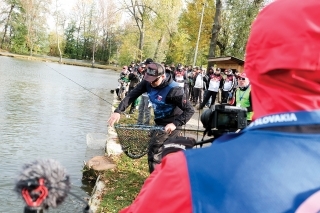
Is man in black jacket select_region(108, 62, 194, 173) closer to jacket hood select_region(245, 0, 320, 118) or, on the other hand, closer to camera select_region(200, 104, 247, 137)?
camera select_region(200, 104, 247, 137)

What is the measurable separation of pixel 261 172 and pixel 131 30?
6059cm

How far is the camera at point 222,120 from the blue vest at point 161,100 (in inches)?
132

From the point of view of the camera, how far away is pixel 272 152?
3.09ft

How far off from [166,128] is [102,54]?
7268 cm

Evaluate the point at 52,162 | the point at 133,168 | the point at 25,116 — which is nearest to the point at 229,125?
the point at 52,162

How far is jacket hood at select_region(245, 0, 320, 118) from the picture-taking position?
0.96m

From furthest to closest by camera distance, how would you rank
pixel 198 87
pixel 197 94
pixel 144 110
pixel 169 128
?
pixel 197 94, pixel 198 87, pixel 144 110, pixel 169 128

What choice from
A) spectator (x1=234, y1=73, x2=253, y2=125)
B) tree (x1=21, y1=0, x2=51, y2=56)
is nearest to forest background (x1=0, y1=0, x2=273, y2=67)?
tree (x1=21, y1=0, x2=51, y2=56)

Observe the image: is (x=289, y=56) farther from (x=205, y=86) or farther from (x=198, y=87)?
(x=205, y=86)

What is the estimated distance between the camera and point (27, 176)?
1097mm

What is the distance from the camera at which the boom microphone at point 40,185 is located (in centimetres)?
109

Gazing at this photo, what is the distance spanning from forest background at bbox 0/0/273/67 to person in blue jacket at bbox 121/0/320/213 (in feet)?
91.7

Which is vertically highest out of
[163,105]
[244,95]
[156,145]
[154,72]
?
[154,72]

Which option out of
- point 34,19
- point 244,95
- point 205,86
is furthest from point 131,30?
point 244,95
